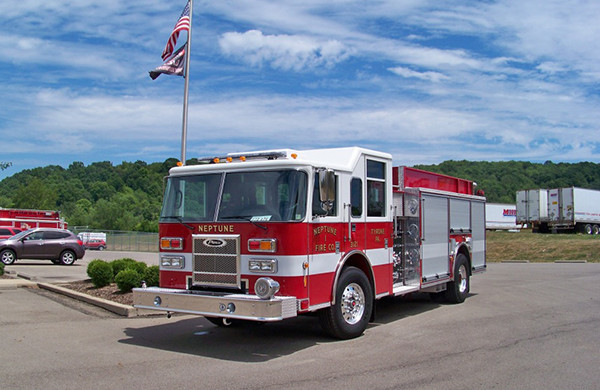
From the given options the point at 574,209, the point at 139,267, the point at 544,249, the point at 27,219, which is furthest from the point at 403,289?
the point at 574,209

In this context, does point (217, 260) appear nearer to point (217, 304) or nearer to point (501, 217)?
point (217, 304)

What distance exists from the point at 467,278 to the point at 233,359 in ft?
24.1

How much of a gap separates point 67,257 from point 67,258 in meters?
0.04

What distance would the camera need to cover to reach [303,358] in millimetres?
7305

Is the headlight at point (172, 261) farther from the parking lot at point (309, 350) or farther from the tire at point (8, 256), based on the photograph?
the tire at point (8, 256)

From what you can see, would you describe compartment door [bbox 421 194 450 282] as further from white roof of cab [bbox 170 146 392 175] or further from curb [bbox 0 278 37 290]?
curb [bbox 0 278 37 290]

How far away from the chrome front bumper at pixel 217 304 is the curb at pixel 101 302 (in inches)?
102

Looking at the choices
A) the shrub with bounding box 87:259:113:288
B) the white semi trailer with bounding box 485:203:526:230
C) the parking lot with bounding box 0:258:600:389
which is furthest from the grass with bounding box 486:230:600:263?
the white semi trailer with bounding box 485:203:526:230

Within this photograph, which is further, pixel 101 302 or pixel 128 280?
pixel 128 280

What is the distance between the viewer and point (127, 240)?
157ft

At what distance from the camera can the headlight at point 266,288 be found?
709cm

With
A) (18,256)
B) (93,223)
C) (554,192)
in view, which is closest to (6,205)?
(93,223)

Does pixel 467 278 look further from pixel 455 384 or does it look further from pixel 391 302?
pixel 455 384

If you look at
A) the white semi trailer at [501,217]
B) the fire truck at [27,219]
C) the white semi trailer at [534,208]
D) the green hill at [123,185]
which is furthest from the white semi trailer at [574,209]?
the fire truck at [27,219]
